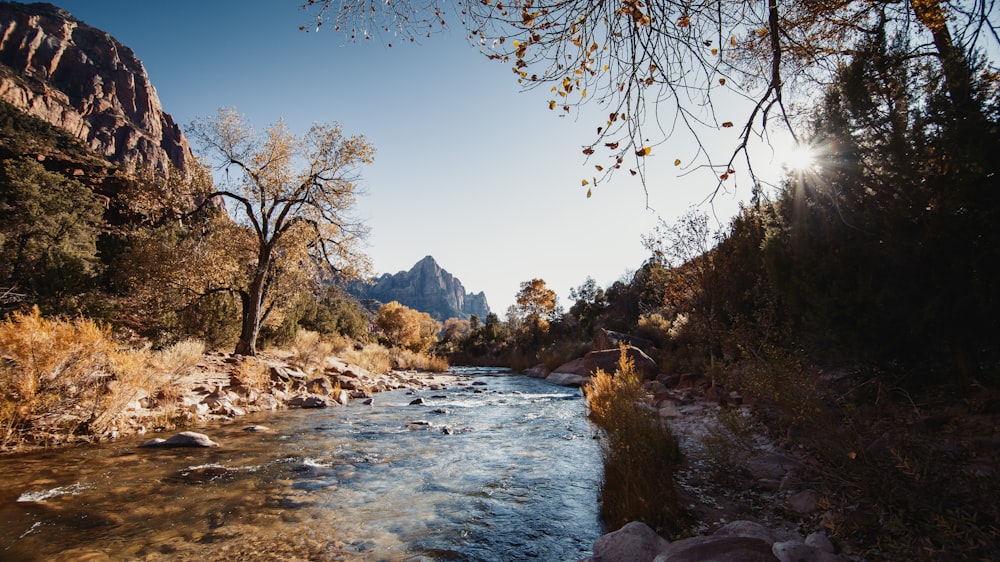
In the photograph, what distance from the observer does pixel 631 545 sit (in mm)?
3018

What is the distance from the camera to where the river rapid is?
11.0 ft

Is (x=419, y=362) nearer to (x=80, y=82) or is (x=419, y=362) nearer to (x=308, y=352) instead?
(x=308, y=352)

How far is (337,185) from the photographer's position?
47.6ft

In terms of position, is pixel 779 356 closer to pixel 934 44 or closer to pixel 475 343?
pixel 934 44

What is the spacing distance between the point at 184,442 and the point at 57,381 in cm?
184

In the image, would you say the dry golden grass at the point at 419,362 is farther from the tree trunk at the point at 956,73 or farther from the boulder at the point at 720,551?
the tree trunk at the point at 956,73

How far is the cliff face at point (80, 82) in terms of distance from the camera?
62844 mm

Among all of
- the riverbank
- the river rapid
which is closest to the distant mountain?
the riverbank

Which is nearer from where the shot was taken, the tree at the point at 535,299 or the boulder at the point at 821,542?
the boulder at the point at 821,542

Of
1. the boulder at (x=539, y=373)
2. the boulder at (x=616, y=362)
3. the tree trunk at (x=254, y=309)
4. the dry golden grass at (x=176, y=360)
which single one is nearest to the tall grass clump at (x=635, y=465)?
the boulder at (x=616, y=362)

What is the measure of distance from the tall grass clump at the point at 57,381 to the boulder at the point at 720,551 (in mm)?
7886

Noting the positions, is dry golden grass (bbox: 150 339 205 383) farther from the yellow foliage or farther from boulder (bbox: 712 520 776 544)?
boulder (bbox: 712 520 776 544)

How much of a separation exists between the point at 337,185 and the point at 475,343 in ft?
102

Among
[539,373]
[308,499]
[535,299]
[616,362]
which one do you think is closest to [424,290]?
[535,299]
